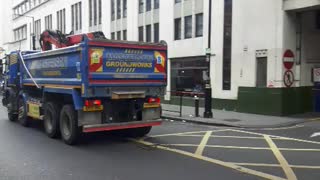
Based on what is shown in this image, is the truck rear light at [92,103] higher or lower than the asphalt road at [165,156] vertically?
higher

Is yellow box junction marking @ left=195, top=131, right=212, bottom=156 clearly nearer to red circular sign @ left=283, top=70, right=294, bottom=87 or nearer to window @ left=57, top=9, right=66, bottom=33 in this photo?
red circular sign @ left=283, top=70, right=294, bottom=87

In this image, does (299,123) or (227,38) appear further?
(227,38)

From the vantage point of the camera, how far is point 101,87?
10969 millimetres

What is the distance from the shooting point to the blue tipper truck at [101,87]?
1086cm

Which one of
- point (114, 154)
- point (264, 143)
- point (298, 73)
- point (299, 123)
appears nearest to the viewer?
point (114, 154)

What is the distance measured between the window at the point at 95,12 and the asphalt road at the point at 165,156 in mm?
22748

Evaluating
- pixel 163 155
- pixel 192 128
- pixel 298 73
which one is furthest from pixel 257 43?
pixel 163 155

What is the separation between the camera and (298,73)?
19.2m

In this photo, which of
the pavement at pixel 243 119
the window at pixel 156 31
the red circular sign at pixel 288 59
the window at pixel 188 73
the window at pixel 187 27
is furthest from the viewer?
the window at pixel 156 31

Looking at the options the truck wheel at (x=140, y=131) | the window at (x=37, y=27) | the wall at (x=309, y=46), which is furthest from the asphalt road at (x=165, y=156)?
the window at (x=37, y=27)

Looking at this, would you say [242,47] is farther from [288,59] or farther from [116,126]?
[116,126]

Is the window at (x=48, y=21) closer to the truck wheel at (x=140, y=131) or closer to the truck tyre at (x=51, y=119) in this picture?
the truck tyre at (x=51, y=119)

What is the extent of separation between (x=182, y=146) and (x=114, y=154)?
1805mm

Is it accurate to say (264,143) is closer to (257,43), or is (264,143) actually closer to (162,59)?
(162,59)
